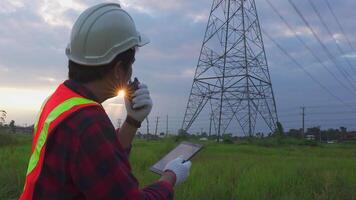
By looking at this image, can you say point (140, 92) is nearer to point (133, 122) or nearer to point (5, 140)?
point (133, 122)

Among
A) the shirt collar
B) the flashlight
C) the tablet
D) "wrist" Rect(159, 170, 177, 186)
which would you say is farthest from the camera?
the tablet

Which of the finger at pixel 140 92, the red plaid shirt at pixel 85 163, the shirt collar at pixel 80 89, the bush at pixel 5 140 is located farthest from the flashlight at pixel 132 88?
the bush at pixel 5 140

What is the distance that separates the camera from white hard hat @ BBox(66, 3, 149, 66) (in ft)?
6.27

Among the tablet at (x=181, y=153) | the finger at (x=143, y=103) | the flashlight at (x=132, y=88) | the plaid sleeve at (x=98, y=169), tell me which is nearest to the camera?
the plaid sleeve at (x=98, y=169)

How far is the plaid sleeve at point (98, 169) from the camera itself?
164 cm

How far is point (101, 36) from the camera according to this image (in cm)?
194

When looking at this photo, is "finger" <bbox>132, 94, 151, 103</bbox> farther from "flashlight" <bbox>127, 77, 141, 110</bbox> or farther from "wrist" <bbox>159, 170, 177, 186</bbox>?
"wrist" <bbox>159, 170, 177, 186</bbox>

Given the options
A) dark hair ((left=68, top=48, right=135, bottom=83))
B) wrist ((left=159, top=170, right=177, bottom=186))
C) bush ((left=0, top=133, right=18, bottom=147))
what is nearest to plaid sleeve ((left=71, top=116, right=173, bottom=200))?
dark hair ((left=68, top=48, right=135, bottom=83))

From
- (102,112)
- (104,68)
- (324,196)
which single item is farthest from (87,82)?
(324,196)

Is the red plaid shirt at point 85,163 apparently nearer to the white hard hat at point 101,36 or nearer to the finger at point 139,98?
the white hard hat at point 101,36

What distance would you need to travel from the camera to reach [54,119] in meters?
1.74

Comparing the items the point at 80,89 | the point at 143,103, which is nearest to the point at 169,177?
the point at 143,103

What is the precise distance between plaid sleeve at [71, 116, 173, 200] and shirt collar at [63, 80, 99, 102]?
0.20 m

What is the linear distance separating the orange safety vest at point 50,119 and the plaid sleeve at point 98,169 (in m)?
0.12
